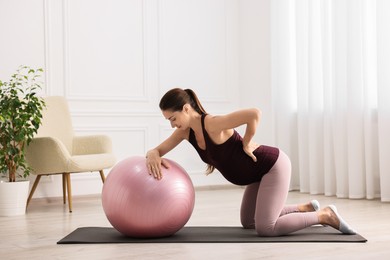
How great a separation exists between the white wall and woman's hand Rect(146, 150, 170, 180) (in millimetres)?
2519

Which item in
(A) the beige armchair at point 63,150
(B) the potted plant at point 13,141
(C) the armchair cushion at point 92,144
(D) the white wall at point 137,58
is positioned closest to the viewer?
(B) the potted plant at point 13,141

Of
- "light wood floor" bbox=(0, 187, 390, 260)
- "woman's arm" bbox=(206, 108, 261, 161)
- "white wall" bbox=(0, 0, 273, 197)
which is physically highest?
"white wall" bbox=(0, 0, 273, 197)

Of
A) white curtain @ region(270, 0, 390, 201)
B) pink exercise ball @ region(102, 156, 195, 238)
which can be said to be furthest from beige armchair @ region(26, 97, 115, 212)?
white curtain @ region(270, 0, 390, 201)

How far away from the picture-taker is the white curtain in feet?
16.1

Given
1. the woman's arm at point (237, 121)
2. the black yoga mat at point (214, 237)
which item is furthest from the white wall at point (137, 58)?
the woman's arm at point (237, 121)

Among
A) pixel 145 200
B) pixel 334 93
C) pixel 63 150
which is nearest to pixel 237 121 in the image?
pixel 145 200

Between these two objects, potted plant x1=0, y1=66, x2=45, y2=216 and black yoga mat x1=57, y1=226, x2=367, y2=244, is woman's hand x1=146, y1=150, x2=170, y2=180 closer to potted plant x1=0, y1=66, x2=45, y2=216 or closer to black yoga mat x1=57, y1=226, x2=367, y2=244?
black yoga mat x1=57, y1=226, x2=367, y2=244

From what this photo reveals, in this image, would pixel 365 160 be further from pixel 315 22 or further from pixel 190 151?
pixel 190 151

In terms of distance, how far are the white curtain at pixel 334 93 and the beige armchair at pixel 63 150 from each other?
6.20ft

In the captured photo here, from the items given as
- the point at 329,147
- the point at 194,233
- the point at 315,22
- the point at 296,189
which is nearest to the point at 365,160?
the point at 329,147

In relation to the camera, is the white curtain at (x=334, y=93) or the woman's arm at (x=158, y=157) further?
the white curtain at (x=334, y=93)

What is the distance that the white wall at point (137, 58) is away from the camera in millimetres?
5387

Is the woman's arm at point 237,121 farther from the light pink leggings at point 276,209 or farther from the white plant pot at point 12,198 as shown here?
the white plant pot at point 12,198

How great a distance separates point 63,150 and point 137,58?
163 cm
